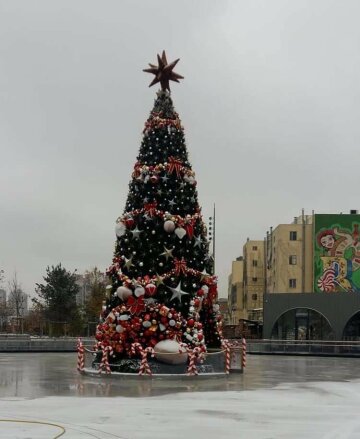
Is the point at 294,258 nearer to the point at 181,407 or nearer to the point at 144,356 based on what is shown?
the point at 144,356

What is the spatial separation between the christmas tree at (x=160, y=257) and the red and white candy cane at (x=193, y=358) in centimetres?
11

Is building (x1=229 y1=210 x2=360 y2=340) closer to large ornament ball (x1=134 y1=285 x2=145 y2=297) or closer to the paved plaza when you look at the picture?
the paved plaza

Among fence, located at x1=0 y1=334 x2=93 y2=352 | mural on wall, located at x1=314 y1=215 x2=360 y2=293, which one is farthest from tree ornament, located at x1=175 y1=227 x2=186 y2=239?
mural on wall, located at x1=314 y1=215 x2=360 y2=293

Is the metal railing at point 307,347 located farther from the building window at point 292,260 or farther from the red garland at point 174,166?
the building window at point 292,260

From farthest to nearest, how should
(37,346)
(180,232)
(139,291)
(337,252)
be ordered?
(337,252) → (37,346) → (180,232) → (139,291)

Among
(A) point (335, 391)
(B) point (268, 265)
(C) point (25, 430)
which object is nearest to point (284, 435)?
(C) point (25, 430)

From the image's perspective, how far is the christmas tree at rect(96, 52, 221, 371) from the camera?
19906 millimetres

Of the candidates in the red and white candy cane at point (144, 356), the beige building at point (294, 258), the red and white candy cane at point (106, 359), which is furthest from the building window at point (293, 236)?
the red and white candy cane at point (144, 356)

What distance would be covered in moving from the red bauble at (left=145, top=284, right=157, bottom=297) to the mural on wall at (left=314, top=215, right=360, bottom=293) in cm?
4999

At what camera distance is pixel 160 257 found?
811 inches

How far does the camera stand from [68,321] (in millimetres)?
63312

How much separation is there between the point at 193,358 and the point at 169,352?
2.45 ft

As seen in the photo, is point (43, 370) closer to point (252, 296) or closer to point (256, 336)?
point (256, 336)

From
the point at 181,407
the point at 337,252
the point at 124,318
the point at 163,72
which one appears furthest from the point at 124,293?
the point at 337,252
